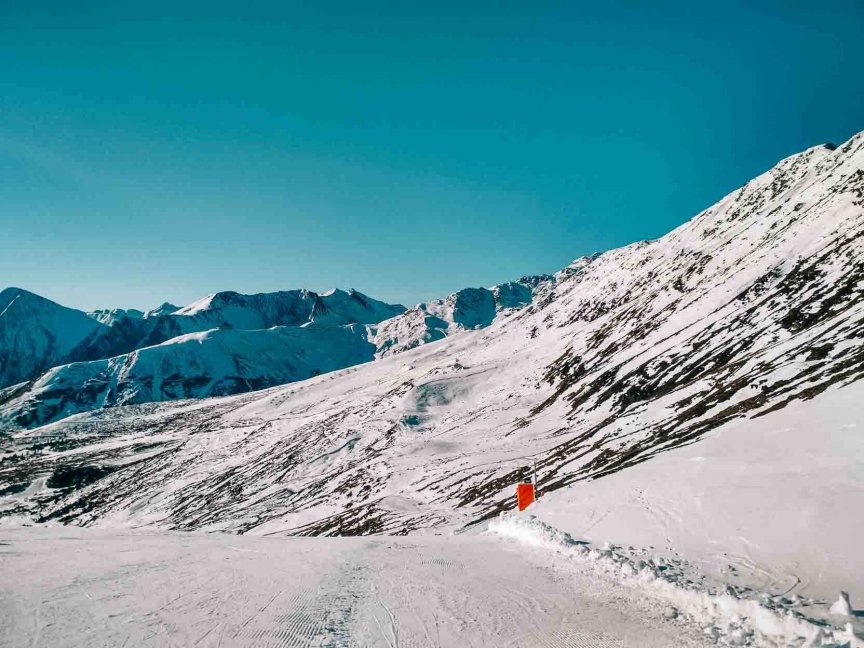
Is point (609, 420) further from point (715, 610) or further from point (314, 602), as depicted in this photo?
point (314, 602)

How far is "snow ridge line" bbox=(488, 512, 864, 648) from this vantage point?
7457mm

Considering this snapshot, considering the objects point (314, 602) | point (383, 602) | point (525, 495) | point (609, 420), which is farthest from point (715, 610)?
point (609, 420)

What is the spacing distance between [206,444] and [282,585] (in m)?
149

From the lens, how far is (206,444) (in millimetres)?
143250

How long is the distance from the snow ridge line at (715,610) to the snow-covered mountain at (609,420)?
2304 millimetres

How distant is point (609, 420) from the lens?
57.2 metres

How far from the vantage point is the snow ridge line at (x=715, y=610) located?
7457 mm

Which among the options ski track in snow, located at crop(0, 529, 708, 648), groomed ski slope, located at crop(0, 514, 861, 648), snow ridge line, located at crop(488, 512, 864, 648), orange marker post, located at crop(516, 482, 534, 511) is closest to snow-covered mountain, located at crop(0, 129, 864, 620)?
orange marker post, located at crop(516, 482, 534, 511)

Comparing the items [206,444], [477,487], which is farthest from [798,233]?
[206,444]

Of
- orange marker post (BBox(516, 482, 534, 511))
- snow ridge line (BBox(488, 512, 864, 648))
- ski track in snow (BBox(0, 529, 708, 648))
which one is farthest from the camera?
orange marker post (BBox(516, 482, 534, 511))

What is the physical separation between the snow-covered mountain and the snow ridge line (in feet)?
7.56

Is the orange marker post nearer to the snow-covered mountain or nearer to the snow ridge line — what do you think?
the snow-covered mountain

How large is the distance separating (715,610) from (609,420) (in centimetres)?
5115

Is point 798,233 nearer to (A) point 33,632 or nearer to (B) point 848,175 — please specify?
(B) point 848,175
